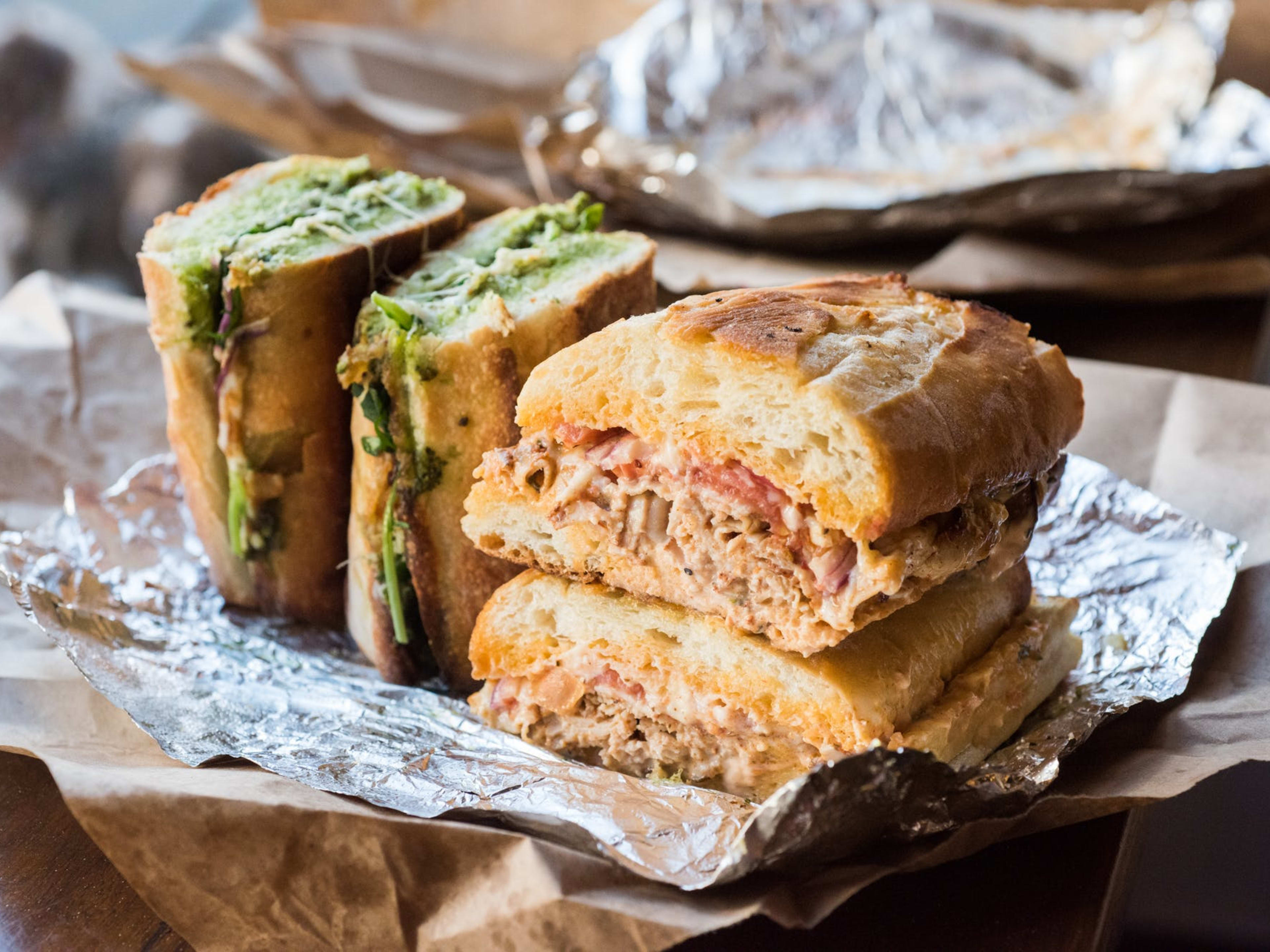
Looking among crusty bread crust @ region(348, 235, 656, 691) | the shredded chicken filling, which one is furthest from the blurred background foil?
the shredded chicken filling

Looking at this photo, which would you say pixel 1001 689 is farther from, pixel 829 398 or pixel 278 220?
pixel 278 220

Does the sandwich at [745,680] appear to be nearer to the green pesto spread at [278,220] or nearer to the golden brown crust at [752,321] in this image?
the golden brown crust at [752,321]

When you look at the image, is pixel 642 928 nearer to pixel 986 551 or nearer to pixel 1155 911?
pixel 986 551

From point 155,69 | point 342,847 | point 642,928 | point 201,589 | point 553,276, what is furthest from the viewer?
point 155,69

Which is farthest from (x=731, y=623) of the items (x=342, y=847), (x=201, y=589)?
(x=201, y=589)

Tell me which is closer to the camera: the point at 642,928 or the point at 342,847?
the point at 642,928

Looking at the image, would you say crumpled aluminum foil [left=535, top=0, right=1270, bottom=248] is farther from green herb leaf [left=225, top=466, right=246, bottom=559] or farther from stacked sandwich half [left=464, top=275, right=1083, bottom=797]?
green herb leaf [left=225, top=466, right=246, bottom=559]

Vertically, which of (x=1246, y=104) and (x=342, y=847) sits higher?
(x=1246, y=104)
